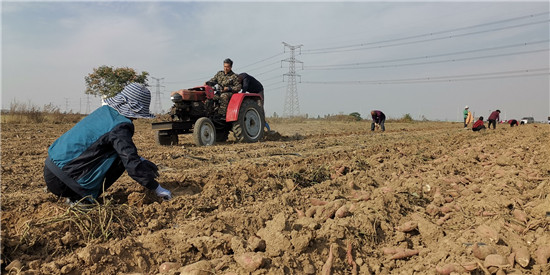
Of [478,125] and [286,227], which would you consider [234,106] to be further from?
[478,125]

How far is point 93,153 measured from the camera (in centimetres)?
244

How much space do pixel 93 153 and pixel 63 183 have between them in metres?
0.36

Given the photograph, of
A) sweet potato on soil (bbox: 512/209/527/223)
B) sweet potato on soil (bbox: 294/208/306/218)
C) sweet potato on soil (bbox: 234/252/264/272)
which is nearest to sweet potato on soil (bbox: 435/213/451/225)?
sweet potato on soil (bbox: 512/209/527/223)

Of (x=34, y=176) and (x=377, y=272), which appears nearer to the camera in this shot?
(x=377, y=272)

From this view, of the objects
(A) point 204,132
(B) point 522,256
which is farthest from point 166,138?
(B) point 522,256

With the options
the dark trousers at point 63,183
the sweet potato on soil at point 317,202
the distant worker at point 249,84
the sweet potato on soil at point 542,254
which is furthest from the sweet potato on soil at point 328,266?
the distant worker at point 249,84

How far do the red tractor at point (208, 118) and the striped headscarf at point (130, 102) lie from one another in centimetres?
399

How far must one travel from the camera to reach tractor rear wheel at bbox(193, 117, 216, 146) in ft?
21.9

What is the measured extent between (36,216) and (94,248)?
2.79 ft

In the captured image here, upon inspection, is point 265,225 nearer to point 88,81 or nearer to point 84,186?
point 84,186

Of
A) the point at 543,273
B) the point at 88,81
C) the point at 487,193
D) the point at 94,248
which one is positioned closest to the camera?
the point at 543,273

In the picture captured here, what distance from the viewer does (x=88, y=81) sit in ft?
74.7

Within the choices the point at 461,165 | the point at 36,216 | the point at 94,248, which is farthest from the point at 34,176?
the point at 461,165

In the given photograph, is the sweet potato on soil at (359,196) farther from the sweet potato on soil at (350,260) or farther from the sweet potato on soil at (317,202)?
the sweet potato on soil at (350,260)
